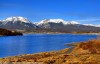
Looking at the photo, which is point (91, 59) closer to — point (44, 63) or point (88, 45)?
point (44, 63)

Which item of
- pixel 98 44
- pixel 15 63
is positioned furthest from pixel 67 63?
pixel 98 44

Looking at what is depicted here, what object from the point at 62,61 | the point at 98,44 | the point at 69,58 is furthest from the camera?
the point at 98,44

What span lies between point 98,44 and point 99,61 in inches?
579

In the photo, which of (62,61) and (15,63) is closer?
(15,63)

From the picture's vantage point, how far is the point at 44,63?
22.7 m

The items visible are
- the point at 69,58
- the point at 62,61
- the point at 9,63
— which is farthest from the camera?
the point at 69,58

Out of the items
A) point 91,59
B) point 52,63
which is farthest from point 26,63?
point 91,59

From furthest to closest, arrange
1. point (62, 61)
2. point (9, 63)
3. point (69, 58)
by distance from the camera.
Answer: point (69, 58), point (62, 61), point (9, 63)

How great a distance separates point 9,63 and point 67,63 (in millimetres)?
4498

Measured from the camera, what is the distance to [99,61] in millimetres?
23078

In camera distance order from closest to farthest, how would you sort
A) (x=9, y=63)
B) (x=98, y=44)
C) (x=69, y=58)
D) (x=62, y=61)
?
(x=9, y=63) < (x=62, y=61) < (x=69, y=58) < (x=98, y=44)

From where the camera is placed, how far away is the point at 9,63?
22.0 m

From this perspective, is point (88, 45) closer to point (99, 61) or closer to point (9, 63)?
point (99, 61)

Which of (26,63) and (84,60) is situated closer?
(26,63)
